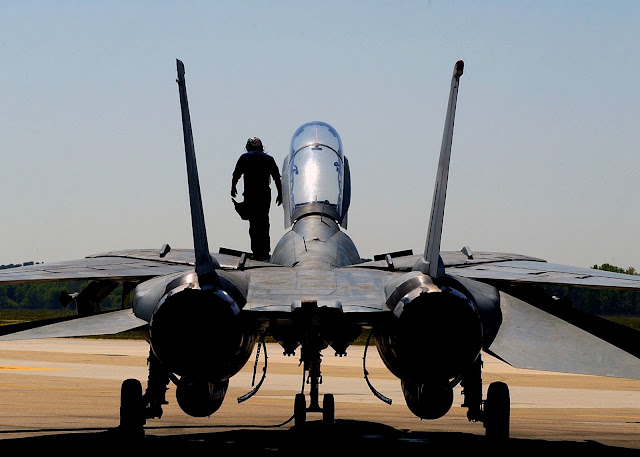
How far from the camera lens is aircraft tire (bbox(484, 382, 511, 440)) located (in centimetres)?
1148

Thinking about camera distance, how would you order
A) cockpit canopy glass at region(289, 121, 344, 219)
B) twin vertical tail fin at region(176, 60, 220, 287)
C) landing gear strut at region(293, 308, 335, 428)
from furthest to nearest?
cockpit canopy glass at region(289, 121, 344, 219)
landing gear strut at region(293, 308, 335, 428)
twin vertical tail fin at region(176, 60, 220, 287)

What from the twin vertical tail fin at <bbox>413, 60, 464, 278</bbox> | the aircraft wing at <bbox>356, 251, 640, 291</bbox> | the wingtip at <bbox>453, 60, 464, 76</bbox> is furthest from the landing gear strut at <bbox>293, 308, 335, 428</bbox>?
the wingtip at <bbox>453, 60, 464, 76</bbox>

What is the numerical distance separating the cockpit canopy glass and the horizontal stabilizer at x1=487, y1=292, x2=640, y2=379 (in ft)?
12.1

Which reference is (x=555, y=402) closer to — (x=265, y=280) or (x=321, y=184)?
(x=321, y=184)

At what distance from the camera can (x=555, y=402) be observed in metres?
21.3

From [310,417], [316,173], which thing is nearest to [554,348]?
[316,173]

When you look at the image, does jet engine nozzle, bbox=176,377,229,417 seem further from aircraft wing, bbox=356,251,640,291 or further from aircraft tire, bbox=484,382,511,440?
aircraft tire, bbox=484,382,511,440

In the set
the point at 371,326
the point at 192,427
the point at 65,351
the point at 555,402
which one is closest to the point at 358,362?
the point at 65,351

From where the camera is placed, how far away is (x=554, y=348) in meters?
9.37

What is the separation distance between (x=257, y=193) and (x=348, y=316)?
201 inches

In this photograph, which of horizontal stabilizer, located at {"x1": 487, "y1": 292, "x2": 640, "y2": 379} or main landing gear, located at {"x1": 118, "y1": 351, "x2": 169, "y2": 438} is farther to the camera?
main landing gear, located at {"x1": 118, "y1": 351, "x2": 169, "y2": 438}

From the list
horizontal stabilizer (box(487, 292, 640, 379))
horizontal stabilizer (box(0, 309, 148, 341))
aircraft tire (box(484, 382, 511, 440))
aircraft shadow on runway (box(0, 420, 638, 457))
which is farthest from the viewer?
aircraft tire (box(484, 382, 511, 440))

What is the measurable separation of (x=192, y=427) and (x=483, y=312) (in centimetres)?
659

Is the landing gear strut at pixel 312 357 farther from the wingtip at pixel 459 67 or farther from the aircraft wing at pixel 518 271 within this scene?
the wingtip at pixel 459 67
